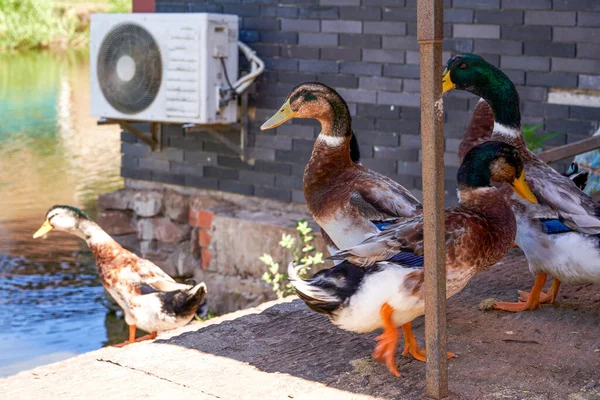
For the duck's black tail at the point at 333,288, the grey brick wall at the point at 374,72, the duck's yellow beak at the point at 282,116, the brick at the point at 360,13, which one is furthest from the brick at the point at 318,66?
the duck's black tail at the point at 333,288

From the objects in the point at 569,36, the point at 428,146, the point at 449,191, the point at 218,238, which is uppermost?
the point at 569,36

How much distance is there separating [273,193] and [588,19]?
2843mm

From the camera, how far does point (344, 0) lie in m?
7.32

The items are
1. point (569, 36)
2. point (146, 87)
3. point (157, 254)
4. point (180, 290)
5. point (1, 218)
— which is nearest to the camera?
point (180, 290)

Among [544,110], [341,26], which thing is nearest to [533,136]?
[544,110]

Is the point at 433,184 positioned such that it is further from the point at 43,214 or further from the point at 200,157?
the point at 43,214

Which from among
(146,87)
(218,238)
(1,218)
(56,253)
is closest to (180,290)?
(218,238)

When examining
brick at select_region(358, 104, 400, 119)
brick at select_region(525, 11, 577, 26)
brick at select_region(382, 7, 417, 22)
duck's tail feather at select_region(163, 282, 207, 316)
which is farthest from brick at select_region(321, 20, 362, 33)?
duck's tail feather at select_region(163, 282, 207, 316)

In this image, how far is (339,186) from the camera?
4316mm

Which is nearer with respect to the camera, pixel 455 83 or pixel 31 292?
pixel 455 83

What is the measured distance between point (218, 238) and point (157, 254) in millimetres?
852

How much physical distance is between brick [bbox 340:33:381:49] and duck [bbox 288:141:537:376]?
12.3 feet

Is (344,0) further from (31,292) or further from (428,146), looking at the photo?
(428,146)

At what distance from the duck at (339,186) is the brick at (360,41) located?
8.98 feet
